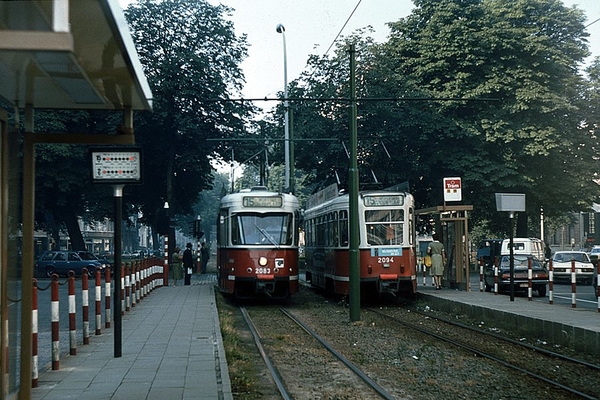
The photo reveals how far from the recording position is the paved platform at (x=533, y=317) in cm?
1437

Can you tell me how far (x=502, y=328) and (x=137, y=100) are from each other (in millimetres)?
12032

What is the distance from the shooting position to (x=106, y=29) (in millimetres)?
5145

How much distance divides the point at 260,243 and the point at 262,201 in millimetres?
1180

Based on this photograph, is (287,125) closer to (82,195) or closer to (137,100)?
(82,195)

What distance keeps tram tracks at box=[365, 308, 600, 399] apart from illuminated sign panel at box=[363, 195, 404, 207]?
652cm

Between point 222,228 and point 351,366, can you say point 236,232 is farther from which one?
point 351,366

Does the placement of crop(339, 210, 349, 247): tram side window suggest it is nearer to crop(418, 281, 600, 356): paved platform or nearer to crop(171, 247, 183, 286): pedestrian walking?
crop(418, 281, 600, 356): paved platform

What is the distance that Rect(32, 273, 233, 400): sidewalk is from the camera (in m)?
8.97

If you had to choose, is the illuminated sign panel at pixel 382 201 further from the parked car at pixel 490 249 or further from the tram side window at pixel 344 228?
the parked car at pixel 490 249

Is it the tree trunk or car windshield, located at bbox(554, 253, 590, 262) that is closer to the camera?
car windshield, located at bbox(554, 253, 590, 262)

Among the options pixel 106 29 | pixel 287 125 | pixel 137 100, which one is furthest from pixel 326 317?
pixel 287 125

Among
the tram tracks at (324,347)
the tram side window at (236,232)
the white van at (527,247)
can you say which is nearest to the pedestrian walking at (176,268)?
the tram side window at (236,232)

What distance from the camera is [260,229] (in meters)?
23.5

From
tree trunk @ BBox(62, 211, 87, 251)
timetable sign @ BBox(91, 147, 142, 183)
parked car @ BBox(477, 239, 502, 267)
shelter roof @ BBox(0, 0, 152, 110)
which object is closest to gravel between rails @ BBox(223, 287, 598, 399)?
timetable sign @ BBox(91, 147, 142, 183)
